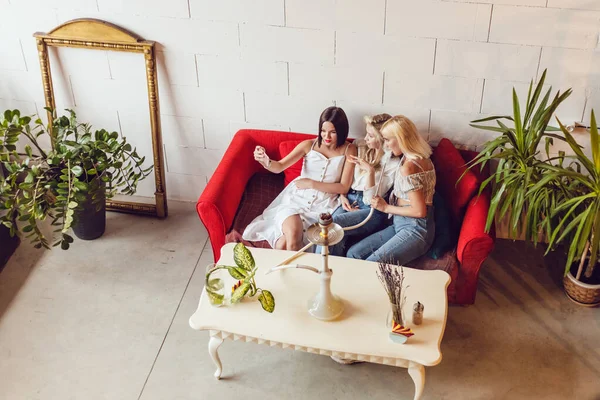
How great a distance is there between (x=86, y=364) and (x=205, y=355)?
576mm

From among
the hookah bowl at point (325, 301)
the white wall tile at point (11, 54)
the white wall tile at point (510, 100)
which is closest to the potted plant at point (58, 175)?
the white wall tile at point (11, 54)

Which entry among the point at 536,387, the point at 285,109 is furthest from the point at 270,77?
the point at 536,387

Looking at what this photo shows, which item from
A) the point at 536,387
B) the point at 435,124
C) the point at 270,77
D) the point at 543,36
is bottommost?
the point at 536,387

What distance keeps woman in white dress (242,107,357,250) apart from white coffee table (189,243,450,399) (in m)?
0.38

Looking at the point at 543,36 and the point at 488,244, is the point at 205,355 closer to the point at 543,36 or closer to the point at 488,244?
the point at 488,244

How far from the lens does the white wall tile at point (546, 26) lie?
10.4 ft

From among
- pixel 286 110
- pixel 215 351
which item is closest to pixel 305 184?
pixel 286 110

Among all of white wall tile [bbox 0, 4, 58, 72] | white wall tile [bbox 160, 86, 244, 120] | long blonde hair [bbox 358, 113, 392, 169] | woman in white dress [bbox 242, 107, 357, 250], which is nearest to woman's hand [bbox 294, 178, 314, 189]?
woman in white dress [bbox 242, 107, 357, 250]

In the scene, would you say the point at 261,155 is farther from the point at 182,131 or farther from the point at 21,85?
the point at 21,85

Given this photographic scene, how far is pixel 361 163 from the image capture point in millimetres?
3424

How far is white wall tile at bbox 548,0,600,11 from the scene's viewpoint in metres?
3.12

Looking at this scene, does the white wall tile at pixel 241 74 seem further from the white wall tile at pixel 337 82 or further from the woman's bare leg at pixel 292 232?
the woman's bare leg at pixel 292 232

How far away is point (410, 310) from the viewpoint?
2791 mm

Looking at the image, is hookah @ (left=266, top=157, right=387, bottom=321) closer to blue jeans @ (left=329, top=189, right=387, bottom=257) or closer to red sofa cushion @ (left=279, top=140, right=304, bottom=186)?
blue jeans @ (left=329, top=189, right=387, bottom=257)
